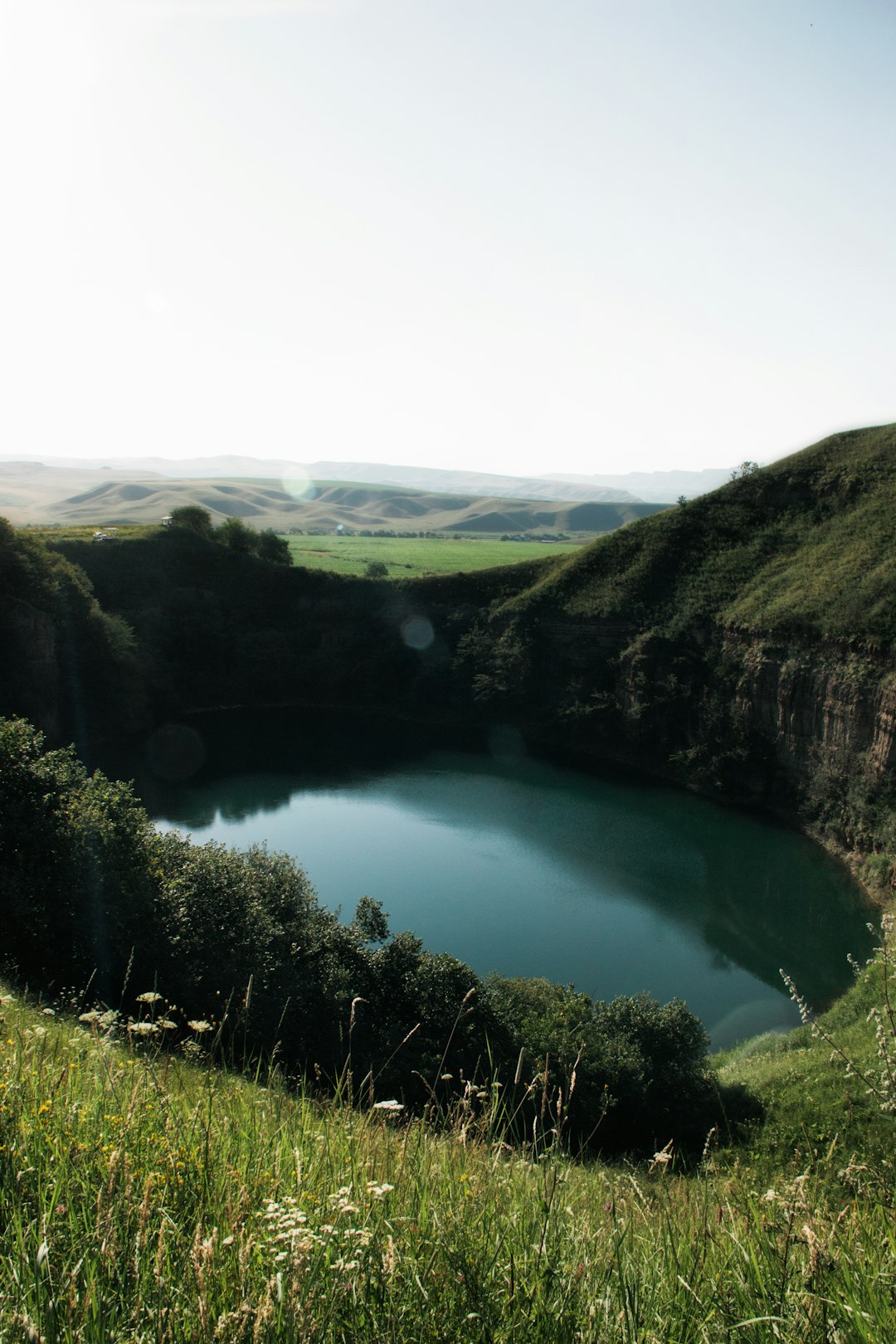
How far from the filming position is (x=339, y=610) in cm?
6150

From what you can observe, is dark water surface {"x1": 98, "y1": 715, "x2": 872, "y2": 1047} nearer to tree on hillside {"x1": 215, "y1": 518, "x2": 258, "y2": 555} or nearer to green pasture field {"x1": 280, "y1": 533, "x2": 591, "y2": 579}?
tree on hillside {"x1": 215, "y1": 518, "x2": 258, "y2": 555}

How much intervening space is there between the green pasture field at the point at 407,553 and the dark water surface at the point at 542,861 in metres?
23.9

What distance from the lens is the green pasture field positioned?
82319 mm

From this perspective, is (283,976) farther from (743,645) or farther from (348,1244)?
(743,645)

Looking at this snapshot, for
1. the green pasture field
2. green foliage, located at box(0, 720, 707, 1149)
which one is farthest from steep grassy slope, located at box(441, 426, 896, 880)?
green foliage, located at box(0, 720, 707, 1149)

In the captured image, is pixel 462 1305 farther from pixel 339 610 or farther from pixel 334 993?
pixel 339 610

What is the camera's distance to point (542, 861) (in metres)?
34.1

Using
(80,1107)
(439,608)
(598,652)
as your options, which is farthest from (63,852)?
(439,608)

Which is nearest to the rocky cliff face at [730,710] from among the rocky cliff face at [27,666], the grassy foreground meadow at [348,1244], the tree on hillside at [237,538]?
the tree on hillside at [237,538]

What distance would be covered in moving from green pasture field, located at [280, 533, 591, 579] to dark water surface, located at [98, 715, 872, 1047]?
78.4ft

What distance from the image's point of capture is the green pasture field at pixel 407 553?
8232 cm

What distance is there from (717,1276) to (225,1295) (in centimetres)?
187

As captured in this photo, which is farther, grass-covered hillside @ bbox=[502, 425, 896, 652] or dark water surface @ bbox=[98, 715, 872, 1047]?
grass-covered hillside @ bbox=[502, 425, 896, 652]

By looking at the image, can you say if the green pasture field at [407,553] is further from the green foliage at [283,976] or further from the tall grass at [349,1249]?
the tall grass at [349,1249]
